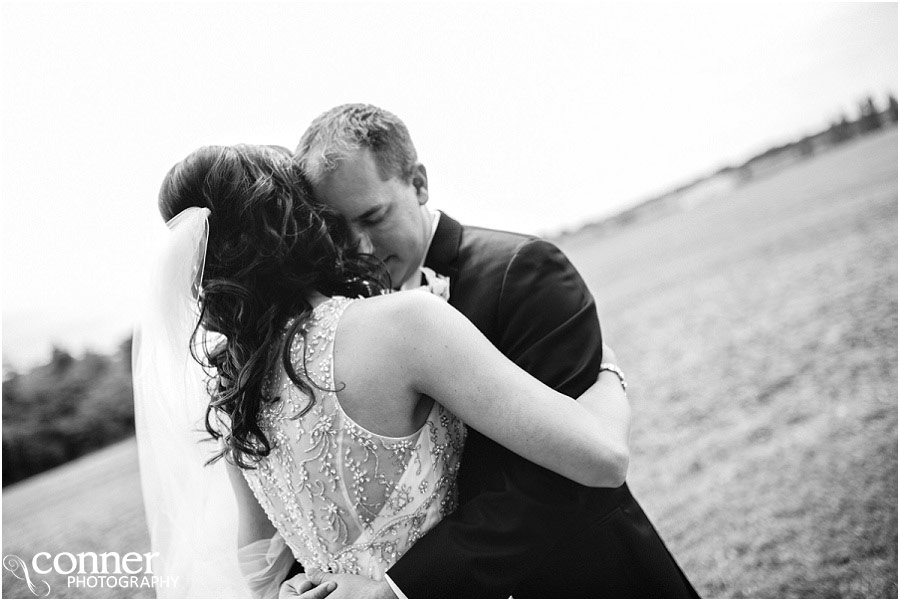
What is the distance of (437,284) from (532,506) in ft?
2.95

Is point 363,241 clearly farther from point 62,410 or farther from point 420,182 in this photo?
point 62,410

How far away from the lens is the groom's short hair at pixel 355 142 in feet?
8.07

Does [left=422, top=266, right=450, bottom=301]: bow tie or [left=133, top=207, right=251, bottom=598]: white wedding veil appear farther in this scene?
[left=422, top=266, right=450, bottom=301]: bow tie

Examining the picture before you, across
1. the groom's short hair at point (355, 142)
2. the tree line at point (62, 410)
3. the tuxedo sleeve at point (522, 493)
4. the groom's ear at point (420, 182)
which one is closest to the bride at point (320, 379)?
the tuxedo sleeve at point (522, 493)

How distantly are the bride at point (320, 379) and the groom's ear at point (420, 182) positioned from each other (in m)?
0.58

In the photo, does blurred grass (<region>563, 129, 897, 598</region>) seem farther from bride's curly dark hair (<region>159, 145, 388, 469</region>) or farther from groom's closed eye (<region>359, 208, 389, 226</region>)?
bride's curly dark hair (<region>159, 145, 388, 469</region>)

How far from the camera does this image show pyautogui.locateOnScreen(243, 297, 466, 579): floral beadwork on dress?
1.86 metres

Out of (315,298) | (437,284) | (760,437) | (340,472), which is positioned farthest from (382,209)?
(760,437)

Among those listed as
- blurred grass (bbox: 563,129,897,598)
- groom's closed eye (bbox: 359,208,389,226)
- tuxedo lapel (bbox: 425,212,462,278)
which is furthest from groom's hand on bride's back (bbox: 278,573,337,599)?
blurred grass (bbox: 563,129,897,598)

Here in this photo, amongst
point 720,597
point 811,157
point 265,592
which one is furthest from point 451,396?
point 811,157

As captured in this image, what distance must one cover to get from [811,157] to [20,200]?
62.9 m

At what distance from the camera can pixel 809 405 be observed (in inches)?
293

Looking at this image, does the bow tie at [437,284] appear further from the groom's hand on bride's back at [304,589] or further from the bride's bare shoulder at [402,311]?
the groom's hand on bride's back at [304,589]

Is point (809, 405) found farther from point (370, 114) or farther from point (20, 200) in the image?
point (20, 200)
